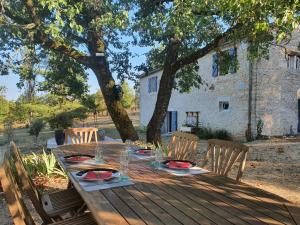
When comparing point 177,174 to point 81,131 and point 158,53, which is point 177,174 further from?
point 158,53

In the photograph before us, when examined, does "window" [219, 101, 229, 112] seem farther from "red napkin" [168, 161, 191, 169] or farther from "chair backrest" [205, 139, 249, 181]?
"red napkin" [168, 161, 191, 169]

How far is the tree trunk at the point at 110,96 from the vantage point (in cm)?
849

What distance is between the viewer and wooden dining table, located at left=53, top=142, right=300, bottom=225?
1.81 m

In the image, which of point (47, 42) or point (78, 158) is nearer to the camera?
point (78, 158)

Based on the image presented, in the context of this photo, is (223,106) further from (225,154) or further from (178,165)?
(178,165)

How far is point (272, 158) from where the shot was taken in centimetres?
911

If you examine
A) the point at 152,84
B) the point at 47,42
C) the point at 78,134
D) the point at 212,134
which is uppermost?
the point at 152,84

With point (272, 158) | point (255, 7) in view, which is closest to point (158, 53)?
point (272, 158)

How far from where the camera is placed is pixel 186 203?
210 centimetres

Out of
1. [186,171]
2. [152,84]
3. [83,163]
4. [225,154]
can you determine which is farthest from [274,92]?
[83,163]

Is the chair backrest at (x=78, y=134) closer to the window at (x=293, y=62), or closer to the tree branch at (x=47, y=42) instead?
the tree branch at (x=47, y=42)

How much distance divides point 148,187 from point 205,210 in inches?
24.0

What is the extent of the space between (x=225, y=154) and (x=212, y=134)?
12.7 metres

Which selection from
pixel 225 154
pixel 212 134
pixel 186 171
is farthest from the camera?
pixel 212 134
